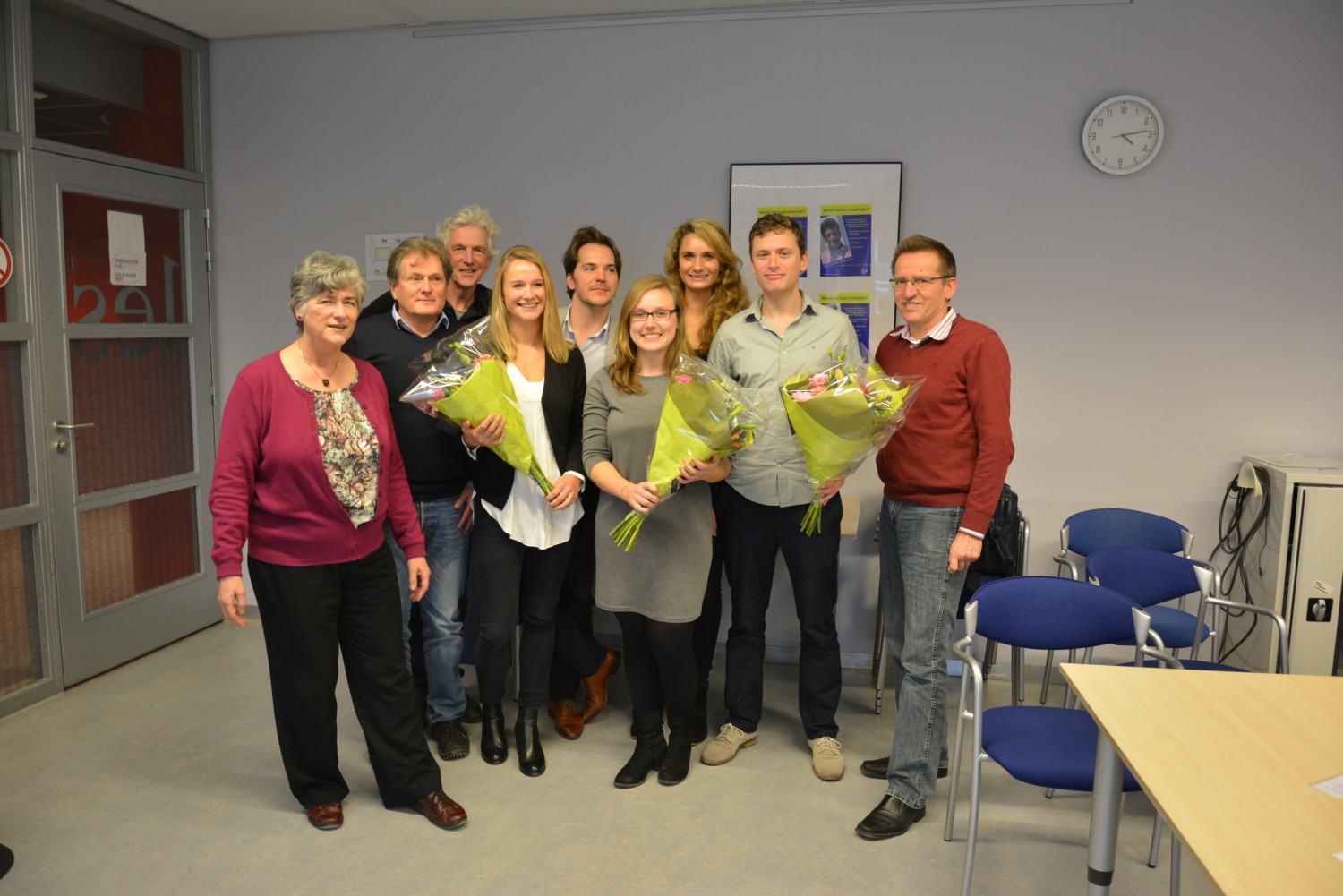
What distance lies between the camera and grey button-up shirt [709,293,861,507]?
2762 millimetres

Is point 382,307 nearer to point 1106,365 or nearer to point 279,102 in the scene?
point 279,102

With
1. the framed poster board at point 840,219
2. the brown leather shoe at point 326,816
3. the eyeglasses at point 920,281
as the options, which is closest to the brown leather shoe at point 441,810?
the brown leather shoe at point 326,816

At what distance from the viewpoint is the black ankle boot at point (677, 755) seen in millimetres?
2926

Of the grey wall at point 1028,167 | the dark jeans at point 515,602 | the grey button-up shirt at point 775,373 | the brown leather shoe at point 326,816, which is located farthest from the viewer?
the grey wall at point 1028,167

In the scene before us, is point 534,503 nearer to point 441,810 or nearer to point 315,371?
point 315,371

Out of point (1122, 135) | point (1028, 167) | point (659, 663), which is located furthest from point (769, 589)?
point (1122, 135)

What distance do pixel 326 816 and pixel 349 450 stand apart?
1.10 metres

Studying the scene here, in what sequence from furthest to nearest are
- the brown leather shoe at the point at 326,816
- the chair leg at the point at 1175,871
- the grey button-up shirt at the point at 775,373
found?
1. the grey button-up shirt at the point at 775,373
2. the brown leather shoe at the point at 326,816
3. the chair leg at the point at 1175,871

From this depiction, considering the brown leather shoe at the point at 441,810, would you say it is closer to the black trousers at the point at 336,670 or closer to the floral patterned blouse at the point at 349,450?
the black trousers at the point at 336,670

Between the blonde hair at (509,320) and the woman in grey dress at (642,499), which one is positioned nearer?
the woman in grey dress at (642,499)

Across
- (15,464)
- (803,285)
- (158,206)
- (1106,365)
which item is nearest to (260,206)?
(158,206)

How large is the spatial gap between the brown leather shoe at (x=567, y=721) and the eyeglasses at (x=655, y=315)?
1510 millimetres

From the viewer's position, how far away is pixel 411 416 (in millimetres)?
2850

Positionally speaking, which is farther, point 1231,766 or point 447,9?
point 447,9
